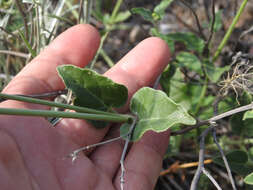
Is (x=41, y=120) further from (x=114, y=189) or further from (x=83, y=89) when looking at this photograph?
(x=114, y=189)

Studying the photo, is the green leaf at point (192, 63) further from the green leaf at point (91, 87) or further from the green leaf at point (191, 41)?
the green leaf at point (91, 87)

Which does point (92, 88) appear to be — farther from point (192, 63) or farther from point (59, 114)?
point (192, 63)

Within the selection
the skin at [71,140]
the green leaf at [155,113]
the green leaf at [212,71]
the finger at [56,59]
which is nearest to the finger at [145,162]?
the skin at [71,140]

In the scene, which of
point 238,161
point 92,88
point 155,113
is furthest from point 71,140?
point 238,161

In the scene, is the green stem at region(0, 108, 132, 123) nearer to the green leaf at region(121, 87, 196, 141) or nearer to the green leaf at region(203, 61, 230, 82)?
the green leaf at region(121, 87, 196, 141)

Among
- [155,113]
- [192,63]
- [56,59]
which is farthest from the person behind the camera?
[192,63]

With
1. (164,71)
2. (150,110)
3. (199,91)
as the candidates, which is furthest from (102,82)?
(199,91)

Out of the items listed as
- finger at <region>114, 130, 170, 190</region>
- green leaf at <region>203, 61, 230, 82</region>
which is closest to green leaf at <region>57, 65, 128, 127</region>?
finger at <region>114, 130, 170, 190</region>
